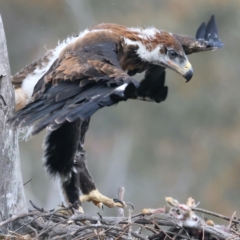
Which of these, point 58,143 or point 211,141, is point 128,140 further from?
point 58,143

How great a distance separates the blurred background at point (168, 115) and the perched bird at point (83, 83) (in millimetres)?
7605

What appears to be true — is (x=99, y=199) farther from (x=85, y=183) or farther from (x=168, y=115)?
(x=168, y=115)

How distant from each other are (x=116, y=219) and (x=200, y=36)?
229 centimetres

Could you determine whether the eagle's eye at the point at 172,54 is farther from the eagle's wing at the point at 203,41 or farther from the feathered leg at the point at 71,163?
the feathered leg at the point at 71,163

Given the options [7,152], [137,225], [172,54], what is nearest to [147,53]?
[172,54]

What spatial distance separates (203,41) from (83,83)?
1.79 metres

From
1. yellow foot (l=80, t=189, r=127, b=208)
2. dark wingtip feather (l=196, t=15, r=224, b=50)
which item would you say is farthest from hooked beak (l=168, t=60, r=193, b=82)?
yellow foot (l=80, t=189, r=127, b=208)

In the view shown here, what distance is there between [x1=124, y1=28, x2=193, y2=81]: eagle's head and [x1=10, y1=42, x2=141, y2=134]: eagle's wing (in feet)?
1.67

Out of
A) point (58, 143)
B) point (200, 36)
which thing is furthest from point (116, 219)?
point (200, 36)

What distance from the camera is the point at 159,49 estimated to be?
15.3ft

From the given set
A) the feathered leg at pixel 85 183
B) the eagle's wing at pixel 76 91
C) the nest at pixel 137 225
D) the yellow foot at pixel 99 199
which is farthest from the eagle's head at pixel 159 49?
the nest at pixel 137 225

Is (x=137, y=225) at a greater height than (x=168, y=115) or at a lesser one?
lesser

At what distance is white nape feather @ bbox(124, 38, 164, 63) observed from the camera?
458 centimetres

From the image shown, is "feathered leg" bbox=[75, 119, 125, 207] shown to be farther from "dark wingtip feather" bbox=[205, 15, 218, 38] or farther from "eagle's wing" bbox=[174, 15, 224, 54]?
"dark wingtip feather" bbox=[205, 15, 218, 38]
